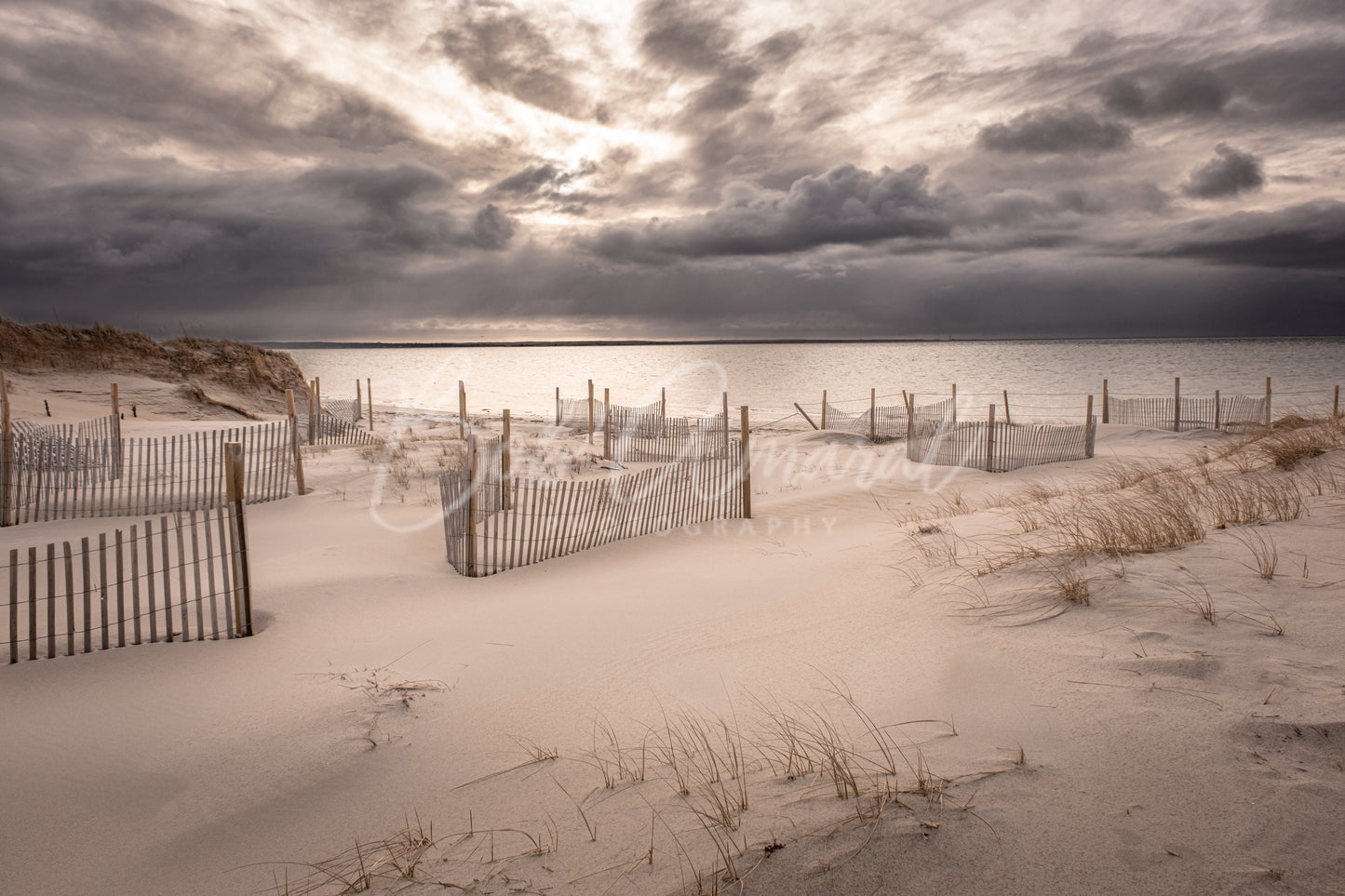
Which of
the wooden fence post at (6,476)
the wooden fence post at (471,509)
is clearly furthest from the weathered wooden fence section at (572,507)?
the wooden fence post at (6,476)

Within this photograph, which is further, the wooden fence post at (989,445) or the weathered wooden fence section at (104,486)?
the wooden fence post at (989,445)

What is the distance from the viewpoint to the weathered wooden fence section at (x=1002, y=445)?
15.6 meters

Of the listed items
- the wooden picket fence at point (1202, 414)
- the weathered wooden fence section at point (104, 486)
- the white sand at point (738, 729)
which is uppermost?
the wooden picket fence at point (1202, 414)

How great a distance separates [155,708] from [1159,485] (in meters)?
9.53

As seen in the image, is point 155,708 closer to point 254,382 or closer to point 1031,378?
point 254,382

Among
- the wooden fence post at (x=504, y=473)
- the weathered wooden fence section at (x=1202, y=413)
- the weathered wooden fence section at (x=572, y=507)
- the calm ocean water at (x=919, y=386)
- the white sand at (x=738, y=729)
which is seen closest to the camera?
the white sand at (x=738, y=729)

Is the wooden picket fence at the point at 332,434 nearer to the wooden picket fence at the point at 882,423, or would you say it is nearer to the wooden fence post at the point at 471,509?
the wooden fence post at the point at 471,509

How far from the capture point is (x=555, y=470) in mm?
15492

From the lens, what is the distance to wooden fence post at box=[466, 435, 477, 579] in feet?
21.8

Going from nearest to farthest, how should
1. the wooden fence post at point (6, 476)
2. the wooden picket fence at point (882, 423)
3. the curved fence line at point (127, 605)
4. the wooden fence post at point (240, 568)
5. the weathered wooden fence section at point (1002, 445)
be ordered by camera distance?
the curved fence line at point (127, 605) → the wooden fence post at point (240, 568) → the wooden fence post at point (6, 476) → the weathered wooden fence section at point (1002, 445) → the wooden picket fence at point (882, 423)

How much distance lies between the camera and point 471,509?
265 inches

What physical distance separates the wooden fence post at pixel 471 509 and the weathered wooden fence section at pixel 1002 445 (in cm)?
1253

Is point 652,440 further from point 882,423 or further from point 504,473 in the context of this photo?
point 882,423

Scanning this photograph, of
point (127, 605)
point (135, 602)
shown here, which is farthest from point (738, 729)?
point (127, 605)
